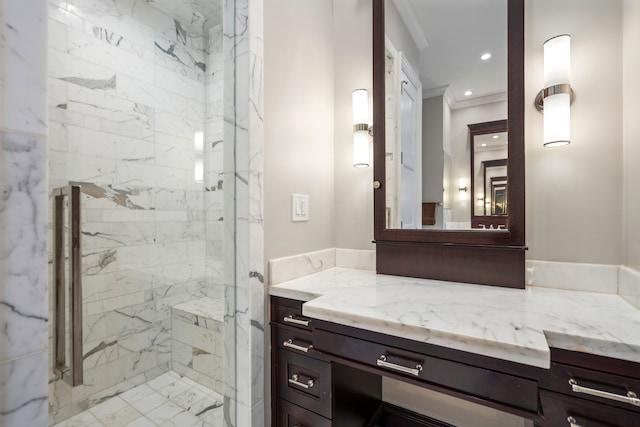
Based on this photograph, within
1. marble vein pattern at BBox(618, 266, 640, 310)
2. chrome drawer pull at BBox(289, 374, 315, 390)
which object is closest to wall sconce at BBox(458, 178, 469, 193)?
marble vein pattern at BBox(618, 266, 640, 310)

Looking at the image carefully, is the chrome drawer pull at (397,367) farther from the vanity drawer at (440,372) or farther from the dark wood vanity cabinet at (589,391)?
the dark wood vanity cabinet at (589,391)

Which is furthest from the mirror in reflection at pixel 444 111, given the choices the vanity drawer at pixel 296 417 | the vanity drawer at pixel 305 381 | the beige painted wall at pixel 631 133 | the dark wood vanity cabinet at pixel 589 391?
the vanity drawer at pixel 296 417

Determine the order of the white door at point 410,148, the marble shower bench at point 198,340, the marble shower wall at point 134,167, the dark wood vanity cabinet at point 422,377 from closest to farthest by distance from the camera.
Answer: the dark wood vanity cabinet at point 422,377 → the white door at point 410,148 → the marble shower wall at point 134,167 → the marble shower bench at point 198,340

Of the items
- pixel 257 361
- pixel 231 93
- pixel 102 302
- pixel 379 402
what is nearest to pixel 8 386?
pixel 257 361

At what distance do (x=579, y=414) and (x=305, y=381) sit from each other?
803mm

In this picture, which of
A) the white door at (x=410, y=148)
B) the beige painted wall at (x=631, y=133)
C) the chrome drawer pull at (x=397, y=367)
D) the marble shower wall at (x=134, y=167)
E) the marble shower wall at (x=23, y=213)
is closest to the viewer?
the marble shower wall at (x=23, y=213)

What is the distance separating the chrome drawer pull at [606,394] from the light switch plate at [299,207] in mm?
1035

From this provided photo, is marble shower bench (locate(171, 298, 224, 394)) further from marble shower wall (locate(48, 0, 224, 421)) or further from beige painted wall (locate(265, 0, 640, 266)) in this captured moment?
beige painted wall (locate(265, 0, 640, 266))

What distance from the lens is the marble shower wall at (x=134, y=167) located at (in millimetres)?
1513

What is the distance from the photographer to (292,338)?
1.13m

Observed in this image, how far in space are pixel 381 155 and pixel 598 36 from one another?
0.89 m

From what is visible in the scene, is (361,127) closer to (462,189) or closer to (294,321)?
(462,189)

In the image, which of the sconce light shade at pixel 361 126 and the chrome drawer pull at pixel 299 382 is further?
the sconce light shade at pixel 361 126

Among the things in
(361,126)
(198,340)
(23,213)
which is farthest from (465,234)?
(198,340)
